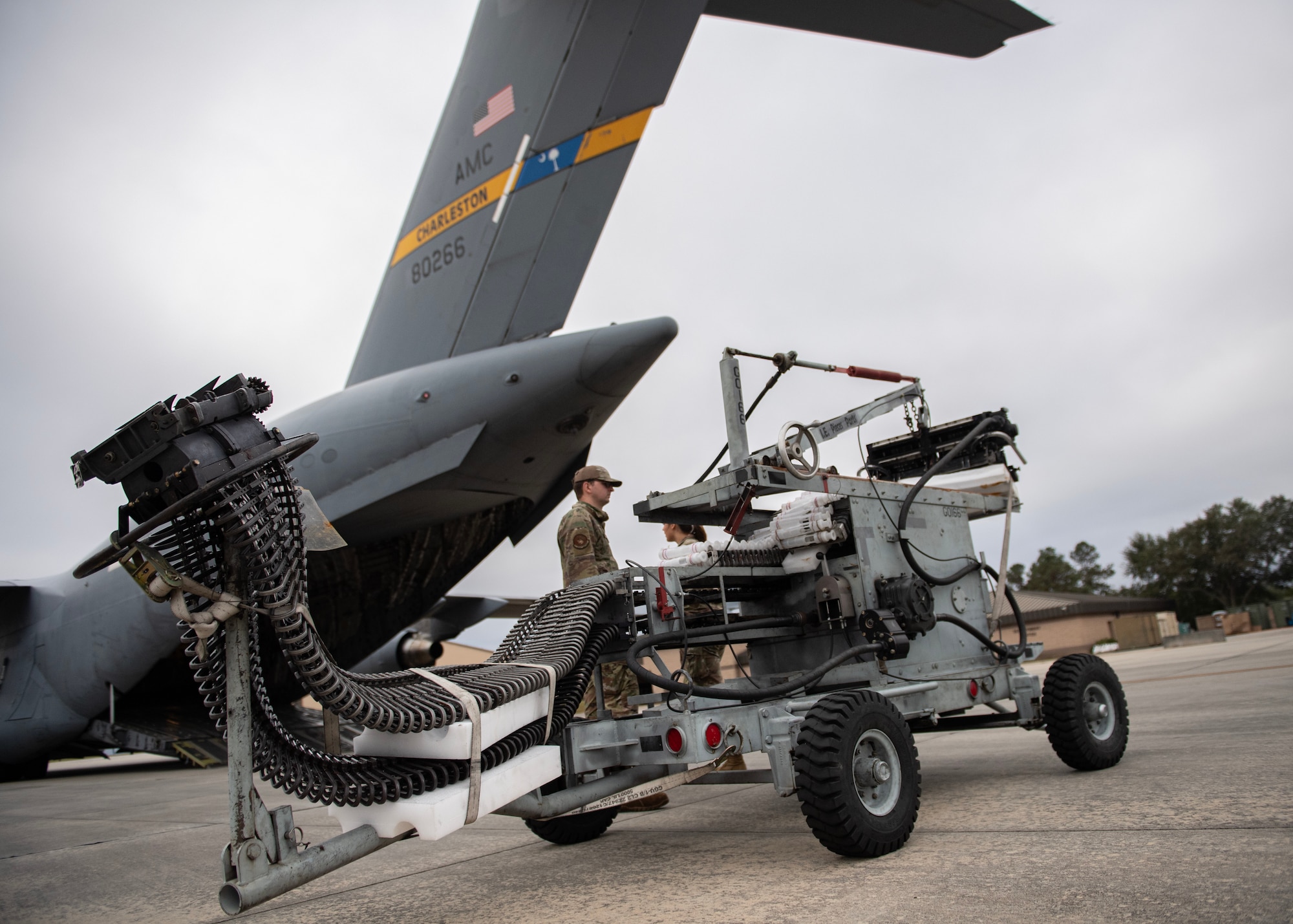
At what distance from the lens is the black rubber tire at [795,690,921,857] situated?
300 cm

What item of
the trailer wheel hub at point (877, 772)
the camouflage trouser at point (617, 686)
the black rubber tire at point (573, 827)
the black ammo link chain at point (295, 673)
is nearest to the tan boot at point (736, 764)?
the camouflage trouser at point (617, 686)

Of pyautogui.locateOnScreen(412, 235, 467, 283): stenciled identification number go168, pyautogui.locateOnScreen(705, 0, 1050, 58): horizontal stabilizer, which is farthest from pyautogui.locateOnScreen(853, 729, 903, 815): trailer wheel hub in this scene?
pyautogui.locateOnScreen(412, 235, 467, 283): stenciled identification number go168

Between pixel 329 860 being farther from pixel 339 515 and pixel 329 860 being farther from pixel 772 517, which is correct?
pixel 339 515

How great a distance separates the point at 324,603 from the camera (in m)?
11.0

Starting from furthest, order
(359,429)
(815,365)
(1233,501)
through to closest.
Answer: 1. (1233,501)
2. (359,429)
3. (815,365)

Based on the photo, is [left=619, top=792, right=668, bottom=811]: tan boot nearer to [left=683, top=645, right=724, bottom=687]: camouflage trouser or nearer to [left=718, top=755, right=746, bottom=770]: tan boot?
[left=718, top=755, right=746, bottom=770]: tan boot

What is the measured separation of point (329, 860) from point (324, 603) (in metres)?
9.14

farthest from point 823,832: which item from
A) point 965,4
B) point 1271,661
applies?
point 1271,661

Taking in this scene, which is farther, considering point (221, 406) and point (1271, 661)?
point (1271, 661)

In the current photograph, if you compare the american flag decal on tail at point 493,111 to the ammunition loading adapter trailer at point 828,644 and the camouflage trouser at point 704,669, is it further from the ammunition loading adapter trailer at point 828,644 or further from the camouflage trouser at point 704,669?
the camouflage trouser at point 704,669

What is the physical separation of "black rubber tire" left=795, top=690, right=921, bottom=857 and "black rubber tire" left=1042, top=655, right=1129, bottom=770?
148 centimetres

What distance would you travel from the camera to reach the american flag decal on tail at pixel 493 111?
29.2ft

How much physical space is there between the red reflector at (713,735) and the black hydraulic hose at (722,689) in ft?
0.39

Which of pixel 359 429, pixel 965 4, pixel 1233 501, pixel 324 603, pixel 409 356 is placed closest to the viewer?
pixel 965 4
